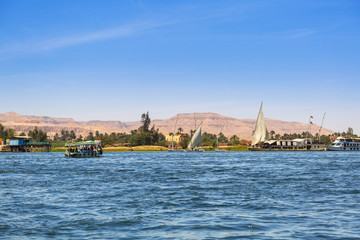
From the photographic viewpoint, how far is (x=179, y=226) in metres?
21.5

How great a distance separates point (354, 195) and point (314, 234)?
1556 centimetres

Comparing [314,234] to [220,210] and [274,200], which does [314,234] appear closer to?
[220,210]

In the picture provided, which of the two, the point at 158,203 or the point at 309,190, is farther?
the point at 309,190

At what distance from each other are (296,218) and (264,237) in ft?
16.3

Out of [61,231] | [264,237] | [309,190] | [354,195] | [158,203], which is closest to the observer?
[264,237]

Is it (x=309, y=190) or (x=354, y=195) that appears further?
(x=309, y=190)

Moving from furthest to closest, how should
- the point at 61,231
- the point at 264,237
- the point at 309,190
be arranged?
the point at 309,190
the point at 61,231
the point at 264,237

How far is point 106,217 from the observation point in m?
24.1

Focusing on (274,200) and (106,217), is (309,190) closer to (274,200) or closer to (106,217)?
(274,200)

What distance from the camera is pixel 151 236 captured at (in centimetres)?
1928

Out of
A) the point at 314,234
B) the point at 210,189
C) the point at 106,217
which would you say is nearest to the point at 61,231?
the point at 106,217

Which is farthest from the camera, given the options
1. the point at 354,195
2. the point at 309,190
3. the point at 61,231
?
the point at 309,190

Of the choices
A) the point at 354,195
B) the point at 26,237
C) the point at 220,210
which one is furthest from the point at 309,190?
the point at 26,237

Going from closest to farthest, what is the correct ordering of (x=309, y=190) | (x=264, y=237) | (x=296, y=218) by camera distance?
(x=264, y=237), (x=296, y=218), (x=309, y=190)
